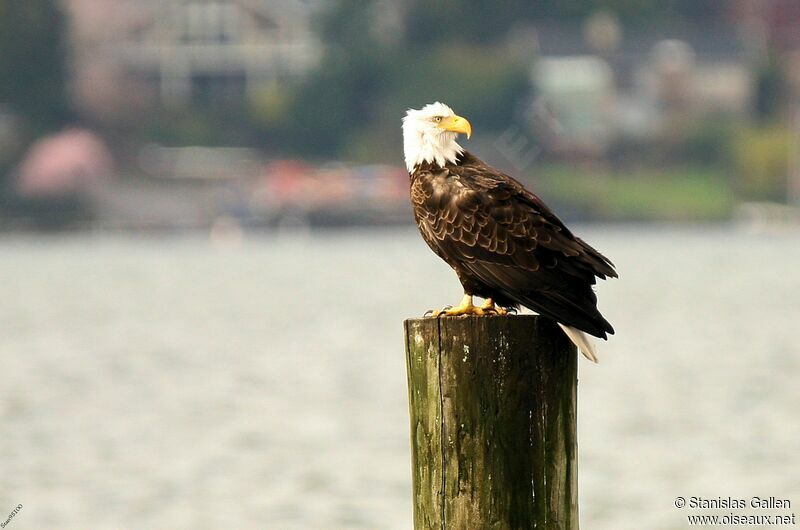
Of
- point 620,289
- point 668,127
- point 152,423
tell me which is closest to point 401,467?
point 152,423

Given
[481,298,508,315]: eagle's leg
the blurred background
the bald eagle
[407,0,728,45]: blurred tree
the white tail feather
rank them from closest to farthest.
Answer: the white tail feather < the bald eagle < [481,298,508,315]: eagle's leg < the blurred background < [407,0,728,45]: blurred tree

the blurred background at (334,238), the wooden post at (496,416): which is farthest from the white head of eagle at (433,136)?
the blurred background at (334,238)

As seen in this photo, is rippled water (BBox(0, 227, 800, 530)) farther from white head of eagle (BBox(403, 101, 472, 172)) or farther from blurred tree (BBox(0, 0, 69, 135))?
blurred tree (BBox(0, 0, 69, 135))

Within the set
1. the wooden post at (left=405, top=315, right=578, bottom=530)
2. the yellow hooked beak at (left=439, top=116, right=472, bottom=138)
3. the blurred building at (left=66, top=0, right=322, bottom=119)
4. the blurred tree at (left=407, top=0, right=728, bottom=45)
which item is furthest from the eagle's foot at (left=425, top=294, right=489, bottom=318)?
the blurred building at (left=66, top=0, right=322, bottom=119)

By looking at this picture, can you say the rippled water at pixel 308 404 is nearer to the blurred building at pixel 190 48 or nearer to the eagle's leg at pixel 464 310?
the eagle's leg at pixel 464 310

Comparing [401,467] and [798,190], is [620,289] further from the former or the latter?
[798,190]

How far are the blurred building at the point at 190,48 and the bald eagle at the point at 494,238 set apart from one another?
100380mm

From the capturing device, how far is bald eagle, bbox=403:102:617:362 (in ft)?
23.8

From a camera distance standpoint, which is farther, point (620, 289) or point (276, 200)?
point (276, 200)

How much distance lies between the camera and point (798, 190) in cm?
9025

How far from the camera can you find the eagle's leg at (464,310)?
24.0 feet

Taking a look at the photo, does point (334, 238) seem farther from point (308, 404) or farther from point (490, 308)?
point (490, 308)

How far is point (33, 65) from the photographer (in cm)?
10162

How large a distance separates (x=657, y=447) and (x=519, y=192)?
9.90 metres
